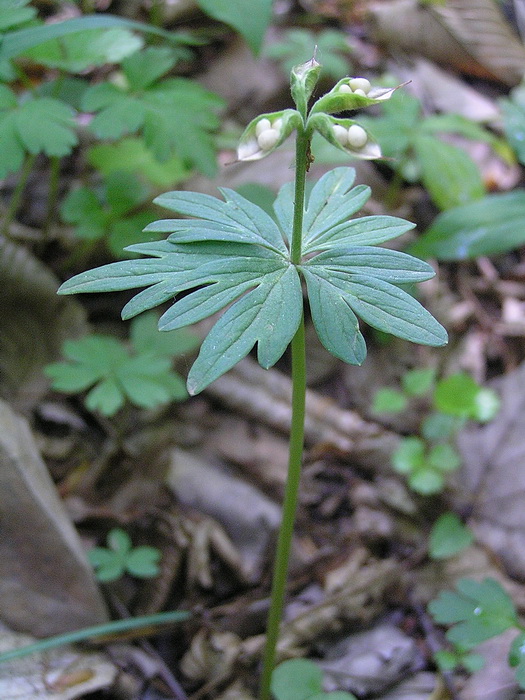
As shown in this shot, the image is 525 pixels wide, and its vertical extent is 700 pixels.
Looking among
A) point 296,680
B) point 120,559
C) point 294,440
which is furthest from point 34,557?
point 294,440

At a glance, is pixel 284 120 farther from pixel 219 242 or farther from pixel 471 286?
pixel 471 286

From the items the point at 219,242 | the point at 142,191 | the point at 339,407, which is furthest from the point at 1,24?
the point at 339,407

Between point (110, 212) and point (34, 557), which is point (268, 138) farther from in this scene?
point (110, 212)

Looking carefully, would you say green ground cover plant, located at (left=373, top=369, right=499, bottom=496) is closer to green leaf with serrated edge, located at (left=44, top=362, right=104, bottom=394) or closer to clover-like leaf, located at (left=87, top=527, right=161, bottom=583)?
clover-like leaf, located at (left=87, top=527, right=161, bottom=583)

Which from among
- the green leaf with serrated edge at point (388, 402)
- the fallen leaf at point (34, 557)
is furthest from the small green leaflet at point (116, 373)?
the green leaf with serrated edge at point (388, 402)

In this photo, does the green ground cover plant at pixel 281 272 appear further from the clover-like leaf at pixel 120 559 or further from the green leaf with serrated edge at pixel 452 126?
the green leaf with serrated edge at pixel 452 126

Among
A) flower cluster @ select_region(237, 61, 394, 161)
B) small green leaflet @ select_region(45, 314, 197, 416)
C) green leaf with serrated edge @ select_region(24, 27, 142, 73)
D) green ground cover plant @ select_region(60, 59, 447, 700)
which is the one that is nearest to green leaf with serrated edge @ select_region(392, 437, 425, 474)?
small green leaflet @ select_region(45, 314, 197, 416)
